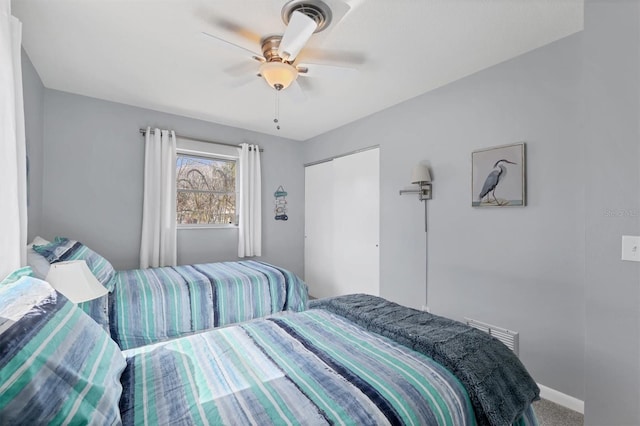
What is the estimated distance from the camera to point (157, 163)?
11.3ft

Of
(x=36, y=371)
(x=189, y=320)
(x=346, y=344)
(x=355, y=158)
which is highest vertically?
(x=355, y=158)

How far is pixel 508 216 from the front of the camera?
236cm

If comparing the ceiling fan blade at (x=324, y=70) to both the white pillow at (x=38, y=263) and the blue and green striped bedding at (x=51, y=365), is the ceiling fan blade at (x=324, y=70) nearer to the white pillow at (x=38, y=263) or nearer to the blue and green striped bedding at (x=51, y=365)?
the blue and green striped bedding at (x=51, y=365)

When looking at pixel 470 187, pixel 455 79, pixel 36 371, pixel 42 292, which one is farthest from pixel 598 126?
pixel 42 292

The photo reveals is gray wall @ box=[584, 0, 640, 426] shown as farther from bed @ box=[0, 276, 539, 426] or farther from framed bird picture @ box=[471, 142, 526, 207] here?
framed bird picture @ box=[471, 142, 526, 207]

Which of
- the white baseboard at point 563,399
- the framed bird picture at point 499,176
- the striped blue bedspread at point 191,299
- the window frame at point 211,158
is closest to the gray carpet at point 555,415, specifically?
the white baseboard at point 563,399

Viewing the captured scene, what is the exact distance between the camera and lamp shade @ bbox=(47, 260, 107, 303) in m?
1.39

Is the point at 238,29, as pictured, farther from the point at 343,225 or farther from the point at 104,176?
the point at 343,225

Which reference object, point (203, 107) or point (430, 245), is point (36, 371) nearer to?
point (430, 245)

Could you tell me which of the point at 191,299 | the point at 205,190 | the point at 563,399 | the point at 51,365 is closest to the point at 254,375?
the point at 51,365

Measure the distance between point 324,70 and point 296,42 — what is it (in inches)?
18.5

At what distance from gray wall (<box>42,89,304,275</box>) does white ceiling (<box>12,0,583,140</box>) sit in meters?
0.26

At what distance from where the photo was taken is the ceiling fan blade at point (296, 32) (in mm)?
1525

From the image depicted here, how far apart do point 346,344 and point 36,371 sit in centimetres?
106
